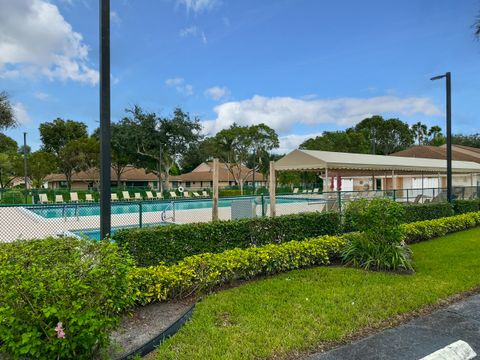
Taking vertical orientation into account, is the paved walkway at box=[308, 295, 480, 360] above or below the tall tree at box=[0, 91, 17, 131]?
below

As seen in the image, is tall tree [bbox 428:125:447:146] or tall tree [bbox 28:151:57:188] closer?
tall tree [bbox 28:151:57:188]

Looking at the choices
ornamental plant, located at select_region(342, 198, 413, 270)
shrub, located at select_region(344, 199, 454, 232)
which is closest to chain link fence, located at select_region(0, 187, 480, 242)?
shrub, located at select_region(344, 199, 454, 232)

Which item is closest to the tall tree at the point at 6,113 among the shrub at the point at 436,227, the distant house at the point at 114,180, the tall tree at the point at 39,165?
the tall tree at the point at 39,165

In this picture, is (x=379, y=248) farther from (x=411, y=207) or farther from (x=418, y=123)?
(x=418, y=123)

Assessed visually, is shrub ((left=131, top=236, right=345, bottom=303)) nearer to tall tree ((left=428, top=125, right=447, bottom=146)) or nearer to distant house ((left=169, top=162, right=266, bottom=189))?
distant house ((left=169, top=162, right=266, bottom=189))

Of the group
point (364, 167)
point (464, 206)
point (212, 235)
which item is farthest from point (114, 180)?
point (212, 235)

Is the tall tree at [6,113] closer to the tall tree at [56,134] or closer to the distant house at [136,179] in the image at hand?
the distant house at [136,179]

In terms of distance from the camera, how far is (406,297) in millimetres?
4613

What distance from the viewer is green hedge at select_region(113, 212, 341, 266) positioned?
536 centimetres

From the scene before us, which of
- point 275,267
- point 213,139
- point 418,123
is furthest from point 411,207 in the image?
point 418,123

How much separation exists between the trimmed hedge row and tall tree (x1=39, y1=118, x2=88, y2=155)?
46635 millimetres

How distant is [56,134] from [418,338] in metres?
50.7

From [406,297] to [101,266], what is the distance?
3753mm

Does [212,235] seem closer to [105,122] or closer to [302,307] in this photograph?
[302,307]
